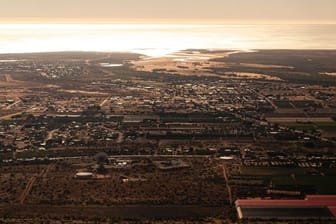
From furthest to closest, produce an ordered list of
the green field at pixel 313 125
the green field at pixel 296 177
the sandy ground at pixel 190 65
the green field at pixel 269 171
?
1. the sandy ground at pixel 190 65
2. the green field at pixel 313 125
3. the green field at pixel 269 171
4. the green field at pixel 296 177

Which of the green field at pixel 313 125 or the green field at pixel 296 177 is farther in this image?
the green field at pixel 313 125

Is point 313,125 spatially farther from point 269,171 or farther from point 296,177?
point 296,177

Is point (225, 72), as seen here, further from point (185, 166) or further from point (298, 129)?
point (185, 166)

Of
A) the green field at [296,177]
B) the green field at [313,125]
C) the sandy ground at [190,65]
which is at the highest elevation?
the sandy ground at [190,65]

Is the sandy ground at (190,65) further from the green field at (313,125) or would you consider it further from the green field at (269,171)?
the green field at (269,171)

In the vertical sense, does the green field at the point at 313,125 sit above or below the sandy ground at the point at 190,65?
below

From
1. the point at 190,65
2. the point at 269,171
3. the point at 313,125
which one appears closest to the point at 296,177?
the point at 269,171

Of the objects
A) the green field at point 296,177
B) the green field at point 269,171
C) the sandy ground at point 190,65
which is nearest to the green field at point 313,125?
the green field at point 269,171

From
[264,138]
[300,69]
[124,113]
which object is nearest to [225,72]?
[300,69]

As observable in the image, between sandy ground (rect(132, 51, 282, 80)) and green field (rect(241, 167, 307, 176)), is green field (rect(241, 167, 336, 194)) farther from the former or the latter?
sandy ground (rect(132, 51, 282, 80))

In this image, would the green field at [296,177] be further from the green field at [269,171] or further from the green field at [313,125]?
the green field at [313,125]

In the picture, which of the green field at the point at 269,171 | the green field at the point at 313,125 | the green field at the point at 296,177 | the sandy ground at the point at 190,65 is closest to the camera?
the green field at the point at 296,177
